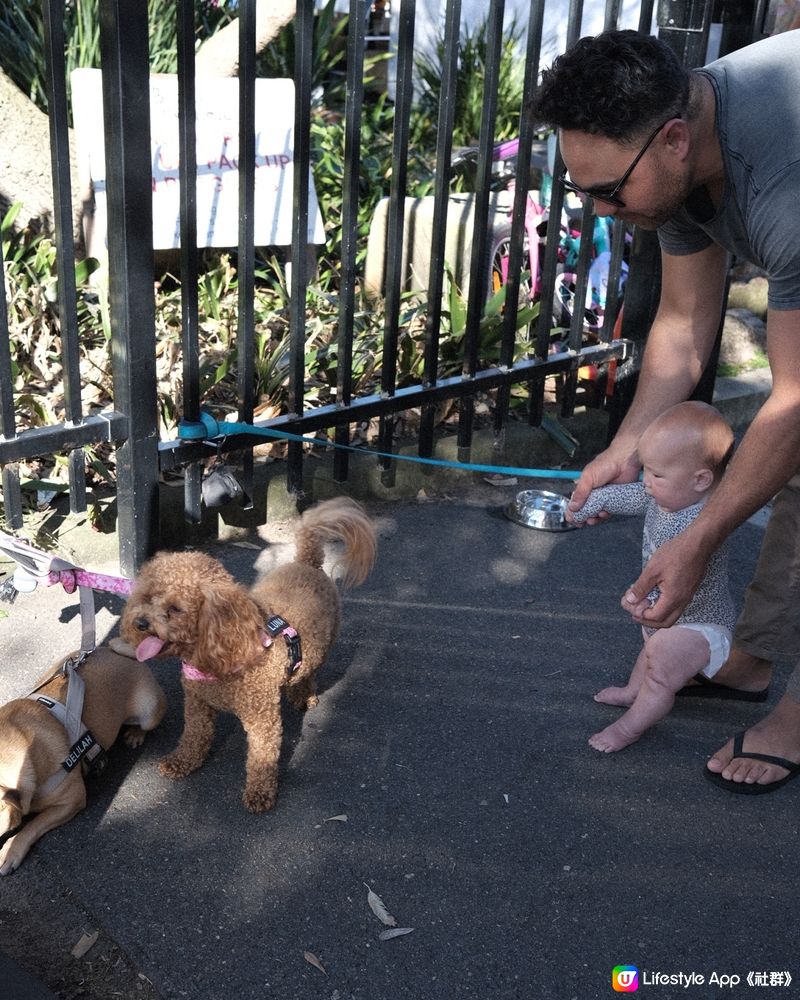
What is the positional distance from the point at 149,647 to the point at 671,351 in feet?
5.86

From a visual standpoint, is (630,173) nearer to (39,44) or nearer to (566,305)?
(566,305)

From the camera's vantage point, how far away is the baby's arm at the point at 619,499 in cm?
305

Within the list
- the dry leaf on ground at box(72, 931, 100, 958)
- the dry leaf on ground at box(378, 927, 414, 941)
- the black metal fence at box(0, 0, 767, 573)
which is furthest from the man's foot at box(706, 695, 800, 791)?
the black metal fence at box(0, 0, 767, 573)

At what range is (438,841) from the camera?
265cm

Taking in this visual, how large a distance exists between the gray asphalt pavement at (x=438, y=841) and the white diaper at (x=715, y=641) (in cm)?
30

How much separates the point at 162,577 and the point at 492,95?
2611 millimetres

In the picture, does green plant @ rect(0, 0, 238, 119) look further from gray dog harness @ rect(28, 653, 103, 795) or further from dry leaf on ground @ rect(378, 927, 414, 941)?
dry leaf on ground @ rect(378, 927, 414, 941)

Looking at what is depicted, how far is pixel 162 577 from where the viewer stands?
2.47 m

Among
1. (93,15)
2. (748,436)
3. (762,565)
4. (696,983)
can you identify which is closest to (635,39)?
(748,436)

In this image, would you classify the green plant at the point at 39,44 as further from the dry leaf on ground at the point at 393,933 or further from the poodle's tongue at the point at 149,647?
the dry leaf on ground at the point at 393,933

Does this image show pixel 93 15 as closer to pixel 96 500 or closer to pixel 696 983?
pixel 96 500

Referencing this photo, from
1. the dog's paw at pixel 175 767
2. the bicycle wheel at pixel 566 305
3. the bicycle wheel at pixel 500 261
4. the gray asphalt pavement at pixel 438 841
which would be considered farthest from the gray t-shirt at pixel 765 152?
the bicycle wheel at pixel 566 305

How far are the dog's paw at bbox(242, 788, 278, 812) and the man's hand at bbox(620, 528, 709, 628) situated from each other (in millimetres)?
1075

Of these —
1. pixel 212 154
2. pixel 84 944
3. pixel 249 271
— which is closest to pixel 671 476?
pixel 249 271
